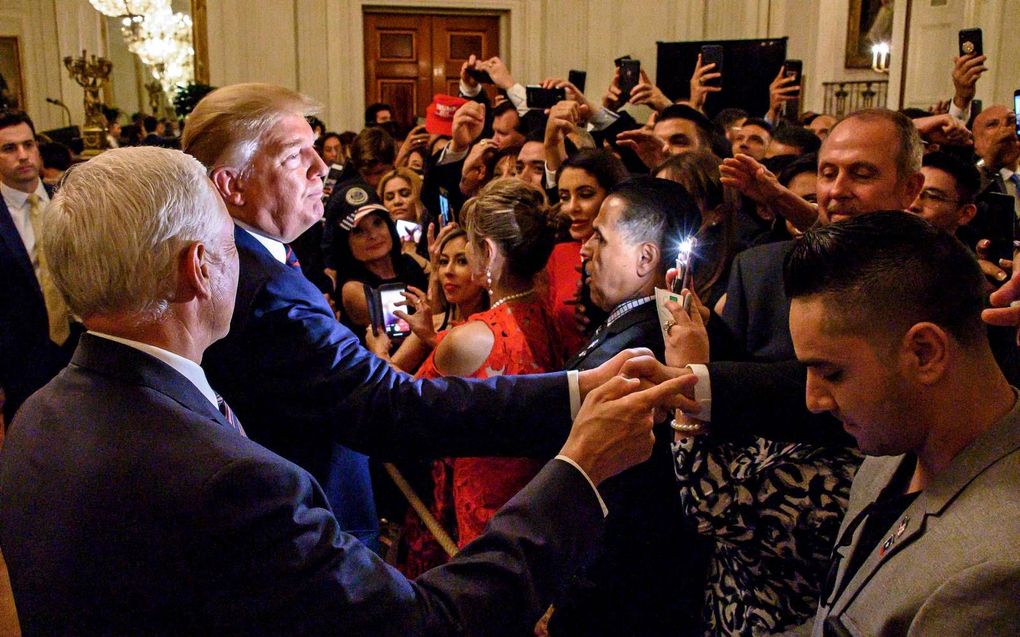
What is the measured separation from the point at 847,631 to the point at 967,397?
0.35 meters

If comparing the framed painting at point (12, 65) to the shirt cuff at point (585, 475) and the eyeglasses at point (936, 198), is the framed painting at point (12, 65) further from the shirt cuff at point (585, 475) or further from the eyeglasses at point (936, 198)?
the shirt cuff at point (585, 475)

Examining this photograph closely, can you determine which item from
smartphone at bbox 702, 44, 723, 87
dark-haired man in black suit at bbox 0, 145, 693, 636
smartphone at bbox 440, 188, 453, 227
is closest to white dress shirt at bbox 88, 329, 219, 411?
dark-haired man in black suit at bbox 0, 145, 693, 636

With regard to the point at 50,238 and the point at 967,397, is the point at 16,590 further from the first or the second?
the point at 967,397

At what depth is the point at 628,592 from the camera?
6.79 ft

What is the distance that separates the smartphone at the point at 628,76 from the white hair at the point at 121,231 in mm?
3756

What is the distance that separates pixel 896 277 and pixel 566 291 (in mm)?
1784

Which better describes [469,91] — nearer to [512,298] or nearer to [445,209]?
[445,209]

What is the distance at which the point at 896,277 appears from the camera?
1224 millimetres

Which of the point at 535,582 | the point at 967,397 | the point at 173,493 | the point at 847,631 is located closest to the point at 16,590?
the point at 173,493

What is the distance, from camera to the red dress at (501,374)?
2.29 metres

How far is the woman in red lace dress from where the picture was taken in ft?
7.50

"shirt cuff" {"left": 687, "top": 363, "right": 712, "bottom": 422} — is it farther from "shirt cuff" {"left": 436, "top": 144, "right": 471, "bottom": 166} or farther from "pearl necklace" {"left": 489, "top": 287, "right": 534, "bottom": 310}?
"shirt cuff" {"left": 436, "top": 144, "right": 471, "bottom": 166}

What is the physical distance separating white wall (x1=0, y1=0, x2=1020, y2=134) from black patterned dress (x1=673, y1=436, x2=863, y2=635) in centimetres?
823

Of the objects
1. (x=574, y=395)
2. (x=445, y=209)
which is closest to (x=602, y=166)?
(x=574, y=395)
